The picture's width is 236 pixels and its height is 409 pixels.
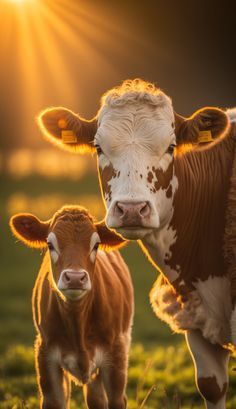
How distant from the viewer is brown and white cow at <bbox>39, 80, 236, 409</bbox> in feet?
18.7

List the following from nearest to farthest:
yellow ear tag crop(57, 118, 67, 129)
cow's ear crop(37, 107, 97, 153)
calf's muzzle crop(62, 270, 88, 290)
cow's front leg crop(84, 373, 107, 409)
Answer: calf's muzzle crop(62, 270, 88, 290)
cow's ear crop(37, 107, 97, 153)
yellow ear tag crop(57, 118, 67, 129)
cow's front leg crop(84, 373, 107, 409)

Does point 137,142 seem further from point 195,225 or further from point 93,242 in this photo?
point 93,242

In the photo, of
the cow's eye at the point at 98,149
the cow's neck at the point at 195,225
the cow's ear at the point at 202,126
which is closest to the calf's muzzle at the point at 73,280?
the cow's neck at the point at 195,225

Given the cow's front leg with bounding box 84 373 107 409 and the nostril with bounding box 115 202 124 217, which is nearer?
the nostril with bounding box 115 202 124 217

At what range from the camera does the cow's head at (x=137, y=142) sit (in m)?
5.40

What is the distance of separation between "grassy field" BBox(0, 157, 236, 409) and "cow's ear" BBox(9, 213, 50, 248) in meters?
1.35

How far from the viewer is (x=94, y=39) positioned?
5369 cm

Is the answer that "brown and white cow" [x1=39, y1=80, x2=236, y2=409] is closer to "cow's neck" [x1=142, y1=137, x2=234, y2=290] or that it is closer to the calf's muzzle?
"cow's neck" [x1=142, y1=137, x2=234, y2=290]

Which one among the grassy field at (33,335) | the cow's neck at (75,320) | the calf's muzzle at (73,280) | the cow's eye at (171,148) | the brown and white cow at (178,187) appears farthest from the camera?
the grassy field at (33,335)

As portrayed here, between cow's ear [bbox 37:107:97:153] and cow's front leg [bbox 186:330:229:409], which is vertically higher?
cow's ear [bbox 37:107:97:153]

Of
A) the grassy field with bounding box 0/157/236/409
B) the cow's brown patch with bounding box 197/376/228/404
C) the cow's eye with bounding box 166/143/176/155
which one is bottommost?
the grassy field with bounding box 0/157/236/409

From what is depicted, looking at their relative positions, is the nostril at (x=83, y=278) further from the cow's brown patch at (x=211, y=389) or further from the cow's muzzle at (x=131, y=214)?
the cow's brown patch at (x=211, y=389)

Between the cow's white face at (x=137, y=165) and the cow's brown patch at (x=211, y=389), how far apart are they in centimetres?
134

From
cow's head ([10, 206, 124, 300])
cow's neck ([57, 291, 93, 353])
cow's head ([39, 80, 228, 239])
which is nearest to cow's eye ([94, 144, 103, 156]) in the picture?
cow's head ([39, 80, 228, 239])
